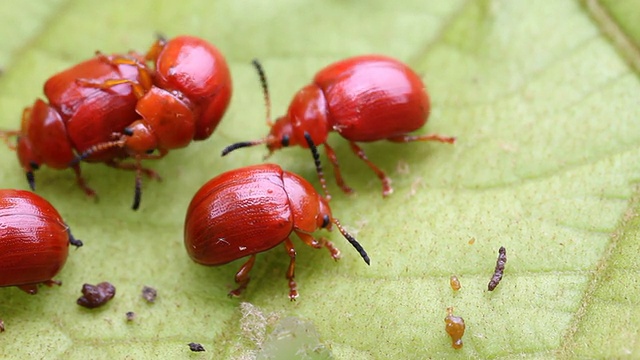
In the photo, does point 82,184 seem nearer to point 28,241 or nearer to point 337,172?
point 28,241

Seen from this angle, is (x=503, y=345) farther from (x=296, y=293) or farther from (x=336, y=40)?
(x=336, y=40)

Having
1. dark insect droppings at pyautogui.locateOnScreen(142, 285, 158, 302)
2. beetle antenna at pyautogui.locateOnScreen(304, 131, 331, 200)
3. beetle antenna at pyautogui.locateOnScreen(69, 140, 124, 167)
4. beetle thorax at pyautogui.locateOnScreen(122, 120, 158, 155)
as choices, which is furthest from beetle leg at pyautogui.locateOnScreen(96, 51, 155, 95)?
dark insect droppings at pyautogui.locateOnScreen(142, 285, 158, 302)

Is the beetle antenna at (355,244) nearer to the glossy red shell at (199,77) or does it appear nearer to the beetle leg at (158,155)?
the glossy red shell at (199,77)

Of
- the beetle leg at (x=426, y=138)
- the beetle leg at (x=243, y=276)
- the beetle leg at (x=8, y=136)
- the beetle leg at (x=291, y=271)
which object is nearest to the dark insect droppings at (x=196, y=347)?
the beetle leg at (x=243, y=276)

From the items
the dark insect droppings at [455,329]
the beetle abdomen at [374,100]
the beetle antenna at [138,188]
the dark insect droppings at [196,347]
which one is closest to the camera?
the dark insect droppings at [455,329]

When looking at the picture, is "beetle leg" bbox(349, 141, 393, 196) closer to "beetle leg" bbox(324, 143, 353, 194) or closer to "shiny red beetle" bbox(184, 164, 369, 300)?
"beetle leg" bbox(324, 143, 353, 194)

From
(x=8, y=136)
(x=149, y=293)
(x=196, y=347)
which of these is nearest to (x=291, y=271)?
(x=196, y=347)

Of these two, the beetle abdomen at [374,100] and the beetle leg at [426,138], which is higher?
the beetle abdomen at [374,100]
